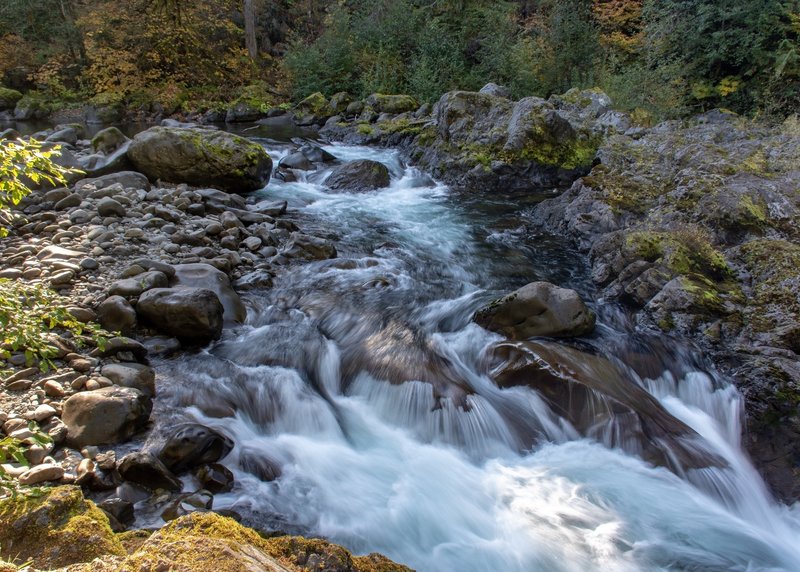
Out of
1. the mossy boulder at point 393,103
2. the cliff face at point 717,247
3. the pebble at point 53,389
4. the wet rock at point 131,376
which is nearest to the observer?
the pebble at point 53,389

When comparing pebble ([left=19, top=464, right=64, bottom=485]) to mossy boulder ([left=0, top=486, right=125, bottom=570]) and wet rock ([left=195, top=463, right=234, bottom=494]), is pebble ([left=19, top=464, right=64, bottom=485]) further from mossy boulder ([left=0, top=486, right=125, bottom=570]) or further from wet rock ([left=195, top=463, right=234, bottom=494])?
mossy boulder ([left=0, top=486, right=125, bottom=570])

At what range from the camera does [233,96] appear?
23062 mm

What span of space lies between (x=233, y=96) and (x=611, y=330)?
2149 centimetres

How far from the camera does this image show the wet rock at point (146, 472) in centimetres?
359

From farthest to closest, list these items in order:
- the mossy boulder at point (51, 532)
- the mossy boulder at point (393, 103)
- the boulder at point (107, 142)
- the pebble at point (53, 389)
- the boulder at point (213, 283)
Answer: the mossy boulder at point (393, 103) → the boulder at point (107, 142) → the boulder at point (213, 283) → the pebble at point (53, 389) → the mossy boulder at point (51, 532)

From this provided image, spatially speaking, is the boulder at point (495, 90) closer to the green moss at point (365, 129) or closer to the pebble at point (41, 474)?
the green moss at point (365, 129)

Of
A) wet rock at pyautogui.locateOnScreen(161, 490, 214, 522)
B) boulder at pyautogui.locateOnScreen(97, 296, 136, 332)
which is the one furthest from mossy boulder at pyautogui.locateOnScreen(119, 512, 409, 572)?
boulder at pyautogui.locateOnScreen(97, 296, 136, 332)

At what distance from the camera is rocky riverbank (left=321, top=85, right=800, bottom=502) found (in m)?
5.46

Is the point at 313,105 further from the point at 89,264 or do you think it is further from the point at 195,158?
the point at 89,264

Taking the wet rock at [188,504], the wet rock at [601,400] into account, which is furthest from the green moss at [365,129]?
the wet rock at [188,504]

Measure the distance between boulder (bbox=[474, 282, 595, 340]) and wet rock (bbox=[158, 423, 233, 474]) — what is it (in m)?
3.37

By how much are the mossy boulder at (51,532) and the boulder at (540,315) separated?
15.3 ft

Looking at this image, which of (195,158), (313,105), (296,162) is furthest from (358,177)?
(313,105)

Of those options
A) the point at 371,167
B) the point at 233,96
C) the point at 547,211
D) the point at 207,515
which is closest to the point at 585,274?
the point at 547,211
